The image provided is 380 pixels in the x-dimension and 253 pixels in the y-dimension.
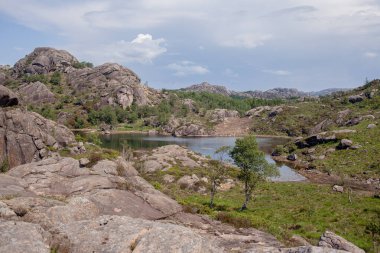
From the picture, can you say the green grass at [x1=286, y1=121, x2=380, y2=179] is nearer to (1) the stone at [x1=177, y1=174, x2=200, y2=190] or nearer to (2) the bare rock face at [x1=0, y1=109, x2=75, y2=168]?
(1) the stone at [x1=177, y1=174, x2=200, y2=190]

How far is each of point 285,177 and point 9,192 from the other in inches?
3294

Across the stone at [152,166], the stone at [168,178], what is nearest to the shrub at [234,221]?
the stone at [168,178]

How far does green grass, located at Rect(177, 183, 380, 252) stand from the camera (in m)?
36.2

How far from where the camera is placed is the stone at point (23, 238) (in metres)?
14.0

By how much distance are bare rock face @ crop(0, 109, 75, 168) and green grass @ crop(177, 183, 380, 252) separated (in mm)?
31553

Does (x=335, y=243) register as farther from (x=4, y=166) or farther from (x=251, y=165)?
(x=4, y=166)

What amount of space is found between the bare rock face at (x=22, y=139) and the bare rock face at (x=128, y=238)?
5610cm

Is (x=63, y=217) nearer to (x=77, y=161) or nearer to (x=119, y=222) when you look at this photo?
(x=119, y=222)

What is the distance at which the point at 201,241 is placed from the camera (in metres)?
15.7

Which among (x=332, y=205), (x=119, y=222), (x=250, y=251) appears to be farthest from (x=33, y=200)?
(x=332, y=205)

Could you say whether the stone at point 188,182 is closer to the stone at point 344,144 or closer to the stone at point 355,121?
the stone at point 344,144

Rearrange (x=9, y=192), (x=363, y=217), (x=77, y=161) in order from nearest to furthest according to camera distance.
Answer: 1. (x=9, y=192)
2. (x=77, y=161)
3. (x=363, y=217)

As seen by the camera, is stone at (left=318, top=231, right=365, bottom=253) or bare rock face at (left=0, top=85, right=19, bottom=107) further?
bare rock face at (left=0, top=85, right=19, bottom=107)

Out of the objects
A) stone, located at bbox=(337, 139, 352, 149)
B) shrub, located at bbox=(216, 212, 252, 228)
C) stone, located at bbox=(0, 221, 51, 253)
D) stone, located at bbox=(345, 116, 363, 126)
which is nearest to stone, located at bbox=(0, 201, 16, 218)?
stone, located at bbox=(0, 221, 51, 253)
